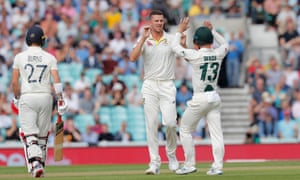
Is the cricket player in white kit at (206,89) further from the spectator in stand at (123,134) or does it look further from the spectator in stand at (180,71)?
the spectator in stand at (180,71)

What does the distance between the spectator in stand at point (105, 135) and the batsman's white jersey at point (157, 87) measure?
28.3 feet

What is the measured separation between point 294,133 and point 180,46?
1044cm

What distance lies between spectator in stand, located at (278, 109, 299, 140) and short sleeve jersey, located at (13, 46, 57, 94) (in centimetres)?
1097

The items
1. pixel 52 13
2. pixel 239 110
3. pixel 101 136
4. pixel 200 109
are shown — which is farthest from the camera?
pixel 52 13

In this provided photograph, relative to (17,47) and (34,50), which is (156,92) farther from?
(17,47)

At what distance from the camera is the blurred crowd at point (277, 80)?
2597 centimetres

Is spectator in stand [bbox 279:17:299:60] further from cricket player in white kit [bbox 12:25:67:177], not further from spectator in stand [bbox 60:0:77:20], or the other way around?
cricket player in white kit [bbox 12:25:67:177]


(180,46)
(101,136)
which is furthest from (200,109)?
(101,136)

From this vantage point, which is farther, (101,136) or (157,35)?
(101,136)

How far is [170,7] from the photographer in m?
29.7

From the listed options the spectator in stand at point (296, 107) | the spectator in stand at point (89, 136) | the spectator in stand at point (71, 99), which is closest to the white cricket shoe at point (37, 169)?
the spectator in stand at point (89, 136)

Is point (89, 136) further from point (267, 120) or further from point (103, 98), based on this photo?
point (267, 120)

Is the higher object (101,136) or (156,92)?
(156,92)

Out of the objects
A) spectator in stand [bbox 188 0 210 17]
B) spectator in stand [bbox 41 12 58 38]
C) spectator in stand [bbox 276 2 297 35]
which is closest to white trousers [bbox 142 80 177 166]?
spectator in stand [bbox 41 12 58 38]
